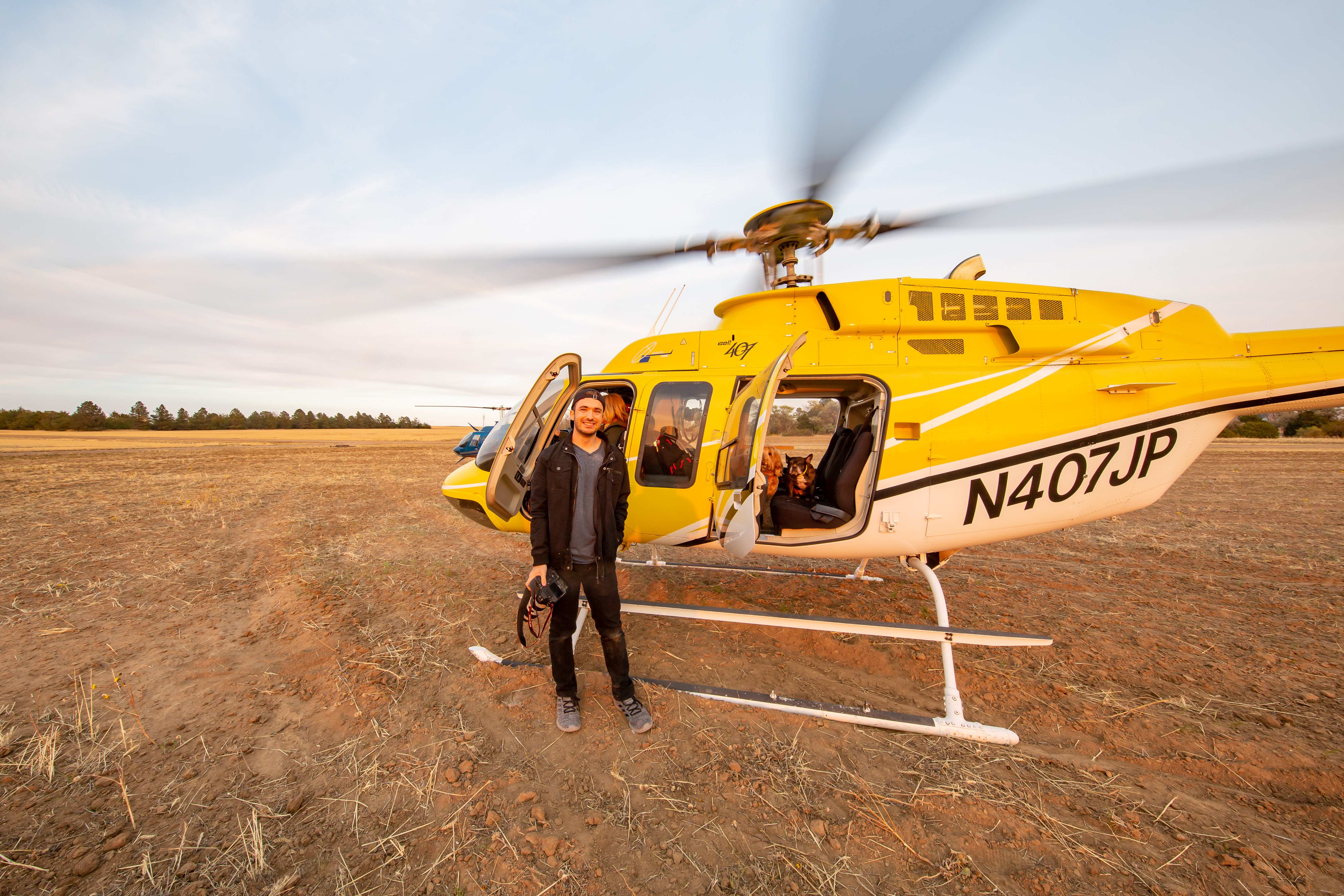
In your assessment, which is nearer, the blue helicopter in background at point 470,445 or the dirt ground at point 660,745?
the dirt ground at point 660,745

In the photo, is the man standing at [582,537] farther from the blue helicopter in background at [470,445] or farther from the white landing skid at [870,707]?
the blue helicopter in background at [470,445]

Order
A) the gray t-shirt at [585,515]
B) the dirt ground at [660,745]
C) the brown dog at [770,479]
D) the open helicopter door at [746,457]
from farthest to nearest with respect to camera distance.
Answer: the brown dog at [770,479], the open helicopter door at [746,457], the gray t-shirt at [585,515], the dirt ground at [660,745]

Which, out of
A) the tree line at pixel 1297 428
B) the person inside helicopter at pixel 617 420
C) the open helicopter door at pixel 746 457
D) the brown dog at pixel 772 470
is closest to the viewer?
the open helicopter door at pixel 746 457

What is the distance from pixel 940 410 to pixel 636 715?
3.29m

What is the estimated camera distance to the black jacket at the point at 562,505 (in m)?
3.12

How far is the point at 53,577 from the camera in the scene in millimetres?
6043

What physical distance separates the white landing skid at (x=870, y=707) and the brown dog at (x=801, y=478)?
4.29 ft

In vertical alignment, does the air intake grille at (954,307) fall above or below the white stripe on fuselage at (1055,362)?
above

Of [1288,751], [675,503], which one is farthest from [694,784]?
[1288,751]

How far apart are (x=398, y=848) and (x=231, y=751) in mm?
1551

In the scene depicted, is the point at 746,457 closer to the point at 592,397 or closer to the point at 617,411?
the point at 592,397

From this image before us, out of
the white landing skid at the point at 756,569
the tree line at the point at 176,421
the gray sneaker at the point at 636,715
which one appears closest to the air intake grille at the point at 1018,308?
the white landing skid at the point at 756,569

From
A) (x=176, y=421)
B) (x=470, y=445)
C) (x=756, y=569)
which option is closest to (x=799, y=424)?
(x=470, y=445)

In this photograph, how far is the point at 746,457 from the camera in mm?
3592
